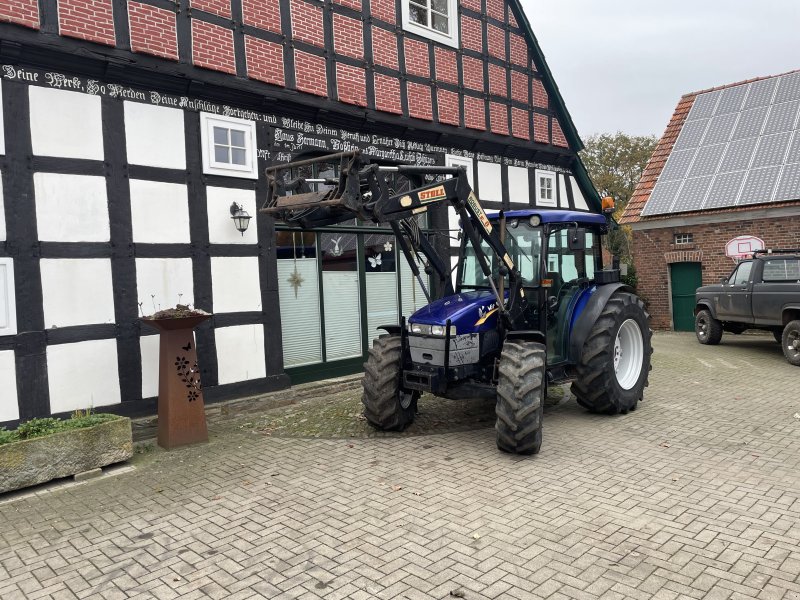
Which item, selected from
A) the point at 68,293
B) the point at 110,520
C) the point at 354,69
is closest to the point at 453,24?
the point at 354,69

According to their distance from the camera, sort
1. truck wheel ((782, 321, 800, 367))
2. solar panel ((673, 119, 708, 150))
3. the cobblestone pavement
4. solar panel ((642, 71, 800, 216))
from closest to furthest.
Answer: the cobblestone pavement < truck wheel ((782, 321, 800, 367)) < solar panel ((642, 71, 800, 216)) < solar panel ((673, 119, 708, 150))

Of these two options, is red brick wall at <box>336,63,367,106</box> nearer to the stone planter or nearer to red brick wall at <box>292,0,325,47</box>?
red brick wall at <box>292,0,325,47</box>

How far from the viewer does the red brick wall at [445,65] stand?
416 inches

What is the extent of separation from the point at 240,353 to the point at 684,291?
41.3ft

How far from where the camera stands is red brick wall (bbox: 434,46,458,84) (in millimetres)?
10570

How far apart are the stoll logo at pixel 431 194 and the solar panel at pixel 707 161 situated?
43.3 feet

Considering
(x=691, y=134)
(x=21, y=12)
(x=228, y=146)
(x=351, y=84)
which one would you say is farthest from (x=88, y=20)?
(x=691, y=134)

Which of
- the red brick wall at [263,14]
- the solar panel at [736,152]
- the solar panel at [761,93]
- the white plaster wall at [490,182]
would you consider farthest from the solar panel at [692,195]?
the red brick wall at [263,14]

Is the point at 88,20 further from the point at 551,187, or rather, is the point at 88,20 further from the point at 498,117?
the point at 551,187

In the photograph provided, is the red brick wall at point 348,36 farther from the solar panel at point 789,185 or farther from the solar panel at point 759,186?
the solar panel at point 789,185

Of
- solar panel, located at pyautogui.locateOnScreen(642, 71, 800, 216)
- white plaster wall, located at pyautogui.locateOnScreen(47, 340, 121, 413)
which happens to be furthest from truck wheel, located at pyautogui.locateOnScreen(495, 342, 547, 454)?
solar panel, located at pyautogui.locateOnScreen(642, 71, 800, 216)

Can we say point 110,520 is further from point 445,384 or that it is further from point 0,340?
point 445,384

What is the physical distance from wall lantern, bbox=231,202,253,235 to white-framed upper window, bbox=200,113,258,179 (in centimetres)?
46

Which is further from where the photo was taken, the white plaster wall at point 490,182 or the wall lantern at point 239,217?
the white plaster wall at point 490,182
